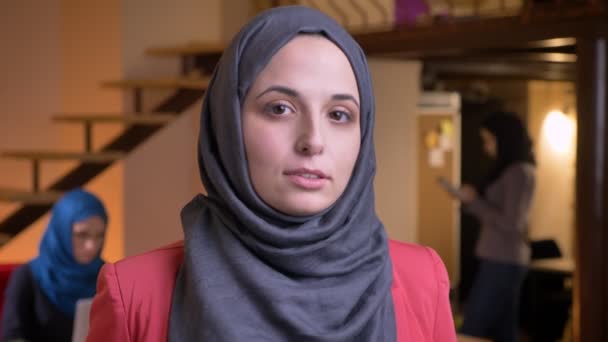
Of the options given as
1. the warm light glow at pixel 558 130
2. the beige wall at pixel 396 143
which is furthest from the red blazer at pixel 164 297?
the warm light glow at pixel 558 130

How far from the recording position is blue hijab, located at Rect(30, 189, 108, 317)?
3033mm

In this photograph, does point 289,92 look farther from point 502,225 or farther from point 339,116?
point 502,225

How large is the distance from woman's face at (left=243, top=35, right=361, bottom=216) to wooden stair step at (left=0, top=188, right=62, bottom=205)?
3.56m

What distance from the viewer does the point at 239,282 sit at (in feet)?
3.68

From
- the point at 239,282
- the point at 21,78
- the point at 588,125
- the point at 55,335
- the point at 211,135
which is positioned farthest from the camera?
the point at 21,78

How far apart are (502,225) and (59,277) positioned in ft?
7.63

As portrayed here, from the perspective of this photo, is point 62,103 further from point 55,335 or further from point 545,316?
point 545,316

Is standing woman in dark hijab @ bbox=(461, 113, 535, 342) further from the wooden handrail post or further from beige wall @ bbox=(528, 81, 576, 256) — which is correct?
beige wall @ bbox=(528, 81, 576, 256)

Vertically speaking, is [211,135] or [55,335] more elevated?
[211,135]

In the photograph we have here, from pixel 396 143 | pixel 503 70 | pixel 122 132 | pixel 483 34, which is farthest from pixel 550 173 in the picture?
pixel 122 132

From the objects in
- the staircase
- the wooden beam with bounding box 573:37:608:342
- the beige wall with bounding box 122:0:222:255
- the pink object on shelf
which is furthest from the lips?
the pink object on shelf

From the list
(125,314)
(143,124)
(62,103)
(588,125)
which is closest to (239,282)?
(125,314)

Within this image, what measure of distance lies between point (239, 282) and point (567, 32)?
301cm

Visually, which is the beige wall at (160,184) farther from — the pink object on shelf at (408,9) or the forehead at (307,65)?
the forehead at (307,65)
